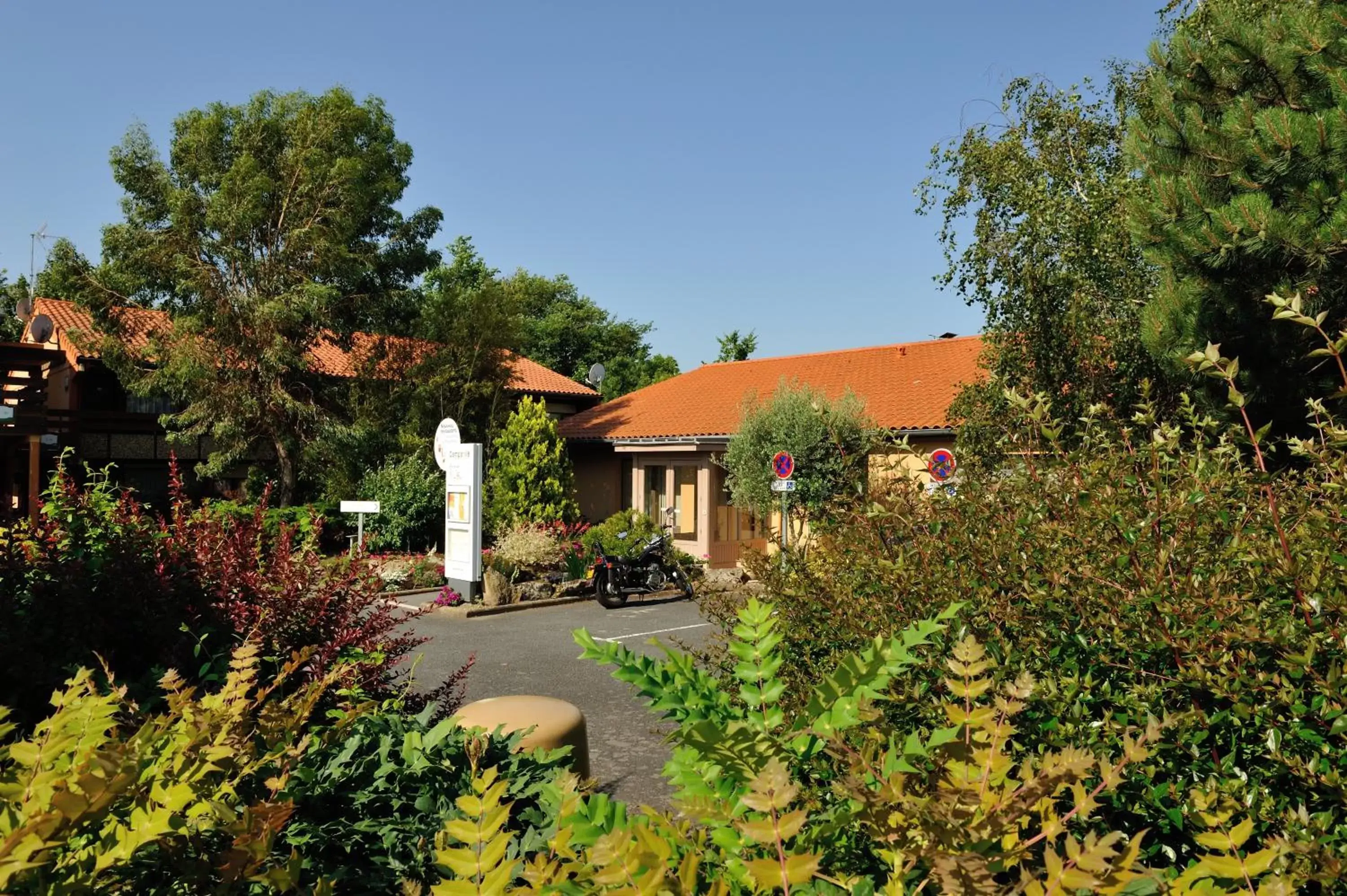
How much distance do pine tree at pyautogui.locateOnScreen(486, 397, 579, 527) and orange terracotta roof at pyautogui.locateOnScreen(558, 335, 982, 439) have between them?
2994 mm

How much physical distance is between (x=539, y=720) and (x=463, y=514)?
11.1 m

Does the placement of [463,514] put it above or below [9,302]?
below

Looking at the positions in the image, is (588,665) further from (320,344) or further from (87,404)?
(87,404)

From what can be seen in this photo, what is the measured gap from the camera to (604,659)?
194 cm

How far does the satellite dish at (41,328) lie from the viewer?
863 inches

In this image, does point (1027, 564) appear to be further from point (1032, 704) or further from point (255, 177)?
point (255, 177)

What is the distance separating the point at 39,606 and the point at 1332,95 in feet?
32.7

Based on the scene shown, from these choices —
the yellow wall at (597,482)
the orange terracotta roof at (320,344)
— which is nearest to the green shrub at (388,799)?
the orange terracotta roof at (320,344)

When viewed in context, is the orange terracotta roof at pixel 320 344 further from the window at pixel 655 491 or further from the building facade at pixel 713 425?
the window at pixel 655 491

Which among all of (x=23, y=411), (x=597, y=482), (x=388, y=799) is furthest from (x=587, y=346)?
(x=388, y=799)

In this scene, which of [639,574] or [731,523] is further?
[731,523]

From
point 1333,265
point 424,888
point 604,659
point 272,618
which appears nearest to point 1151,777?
point 604,659

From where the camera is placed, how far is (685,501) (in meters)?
23.4

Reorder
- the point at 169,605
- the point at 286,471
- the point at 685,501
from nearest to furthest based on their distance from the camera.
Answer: the point at 169,605
the point at 286,471
the point at 685,501
